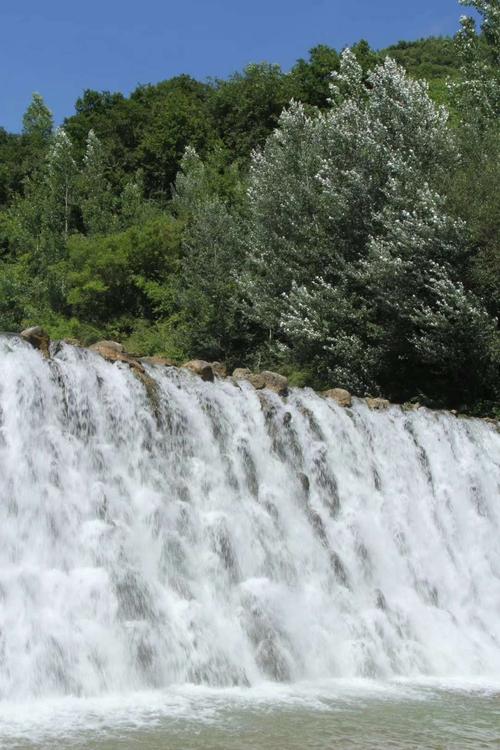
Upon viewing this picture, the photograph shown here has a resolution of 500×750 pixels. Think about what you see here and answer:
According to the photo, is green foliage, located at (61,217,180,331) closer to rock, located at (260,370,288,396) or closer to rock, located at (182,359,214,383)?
rock, located at (260,370,288,396)

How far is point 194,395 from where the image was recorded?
12.3m

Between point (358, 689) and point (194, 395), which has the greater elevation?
point (194, 395)

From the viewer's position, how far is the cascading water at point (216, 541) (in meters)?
8.86

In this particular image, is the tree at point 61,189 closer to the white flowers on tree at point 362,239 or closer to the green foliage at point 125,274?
the green foliage at point 125,274

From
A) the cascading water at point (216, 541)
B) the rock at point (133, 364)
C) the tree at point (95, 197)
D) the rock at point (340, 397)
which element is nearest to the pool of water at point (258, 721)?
the cascading water at point (216, 541)

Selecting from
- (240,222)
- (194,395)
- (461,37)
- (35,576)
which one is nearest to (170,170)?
(240,222)

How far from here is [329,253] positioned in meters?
24.3

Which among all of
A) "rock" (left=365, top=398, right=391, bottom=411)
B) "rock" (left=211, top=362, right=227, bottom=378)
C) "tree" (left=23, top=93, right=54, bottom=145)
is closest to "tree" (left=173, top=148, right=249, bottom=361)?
"rock" (left=365, top=398, right=391, bottom=411)

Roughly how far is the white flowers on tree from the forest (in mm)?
56

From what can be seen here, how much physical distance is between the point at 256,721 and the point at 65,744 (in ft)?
5.94

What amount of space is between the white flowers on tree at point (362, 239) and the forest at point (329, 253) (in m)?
0.06

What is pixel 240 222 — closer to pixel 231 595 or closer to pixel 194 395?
pixel 194 395

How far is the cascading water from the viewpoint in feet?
29.1

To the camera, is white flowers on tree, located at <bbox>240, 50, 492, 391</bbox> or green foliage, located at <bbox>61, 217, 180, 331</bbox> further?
green foliage, located at <bbox>61, 217, 180, 331</bbox>
